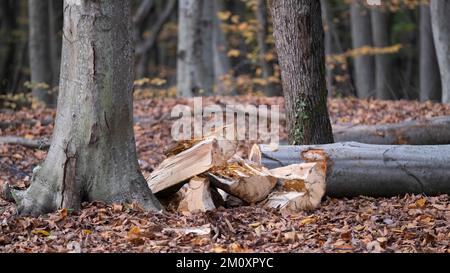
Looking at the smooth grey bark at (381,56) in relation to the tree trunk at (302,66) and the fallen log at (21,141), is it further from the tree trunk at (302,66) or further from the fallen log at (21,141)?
the tree trunk at (302,66)

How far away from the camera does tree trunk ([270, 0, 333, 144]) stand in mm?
8367

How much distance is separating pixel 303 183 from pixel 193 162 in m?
1.19

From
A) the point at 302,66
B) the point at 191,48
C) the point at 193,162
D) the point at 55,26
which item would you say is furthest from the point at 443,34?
the point at 55,26

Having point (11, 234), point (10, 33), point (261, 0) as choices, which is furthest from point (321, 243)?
point (10, 33)

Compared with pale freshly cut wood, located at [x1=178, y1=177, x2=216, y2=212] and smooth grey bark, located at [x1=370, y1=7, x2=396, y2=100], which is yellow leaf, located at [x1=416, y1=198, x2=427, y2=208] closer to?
pale freshly cut wood, located at [x1=178, y1=177, x2=216, y2=212]

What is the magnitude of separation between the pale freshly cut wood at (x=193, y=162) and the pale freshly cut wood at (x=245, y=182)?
148mm

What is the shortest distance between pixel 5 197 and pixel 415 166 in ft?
14.5

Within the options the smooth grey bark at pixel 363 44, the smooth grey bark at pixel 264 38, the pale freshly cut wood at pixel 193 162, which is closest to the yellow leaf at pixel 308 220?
the pale freshly cut wood at pixel 193 162

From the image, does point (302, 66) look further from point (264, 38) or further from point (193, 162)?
point (264, 38)

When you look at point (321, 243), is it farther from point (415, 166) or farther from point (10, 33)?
point (10, 33)

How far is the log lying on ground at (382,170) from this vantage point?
7738 millimetres

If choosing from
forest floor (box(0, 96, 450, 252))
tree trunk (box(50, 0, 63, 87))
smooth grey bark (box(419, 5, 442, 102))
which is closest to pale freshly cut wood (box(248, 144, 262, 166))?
forest floor (box(0, 96, 450, 252))

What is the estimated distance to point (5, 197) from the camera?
23.5 feet

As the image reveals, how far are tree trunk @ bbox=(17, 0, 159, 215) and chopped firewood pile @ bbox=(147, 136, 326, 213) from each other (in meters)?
0.58
